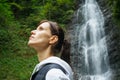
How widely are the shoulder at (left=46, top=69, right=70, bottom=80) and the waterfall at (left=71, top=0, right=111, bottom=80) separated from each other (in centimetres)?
1399

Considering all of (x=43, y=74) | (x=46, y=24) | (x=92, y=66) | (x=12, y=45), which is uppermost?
(x=46, y=24)

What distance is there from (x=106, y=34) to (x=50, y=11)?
429 cm

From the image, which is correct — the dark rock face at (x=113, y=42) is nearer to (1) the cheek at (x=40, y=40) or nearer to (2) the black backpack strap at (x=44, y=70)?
(1) the cheek at (x=40, y=40)

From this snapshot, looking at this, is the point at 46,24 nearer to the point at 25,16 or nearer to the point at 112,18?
the point at 112,18

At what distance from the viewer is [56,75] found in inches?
105

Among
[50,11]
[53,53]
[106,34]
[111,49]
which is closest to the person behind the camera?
[53,53]

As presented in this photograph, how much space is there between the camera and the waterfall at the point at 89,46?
17.8 meters

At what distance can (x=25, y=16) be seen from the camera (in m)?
23.7

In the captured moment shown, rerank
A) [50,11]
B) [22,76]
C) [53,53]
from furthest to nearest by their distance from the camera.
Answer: [50,11], [22,76], [53,53]

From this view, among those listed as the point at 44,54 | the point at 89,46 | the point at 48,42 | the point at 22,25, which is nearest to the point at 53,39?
the point at 48,42

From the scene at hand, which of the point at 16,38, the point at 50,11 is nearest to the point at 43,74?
the point at 16,38

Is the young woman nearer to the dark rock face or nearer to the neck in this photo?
the neck

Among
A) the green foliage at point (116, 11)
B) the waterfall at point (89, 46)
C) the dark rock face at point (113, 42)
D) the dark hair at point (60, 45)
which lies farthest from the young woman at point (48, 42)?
the green foliage at point (116, 11)

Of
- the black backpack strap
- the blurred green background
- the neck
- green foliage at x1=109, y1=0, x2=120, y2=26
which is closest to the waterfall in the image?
the blurred green background
